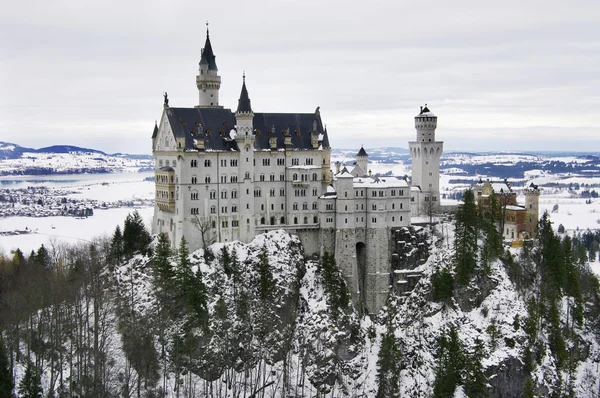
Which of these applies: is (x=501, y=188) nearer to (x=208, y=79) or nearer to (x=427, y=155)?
(x=427, y=155)

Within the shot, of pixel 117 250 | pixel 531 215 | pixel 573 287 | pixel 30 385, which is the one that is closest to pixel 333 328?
pixel 117 250

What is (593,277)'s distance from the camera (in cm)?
11300

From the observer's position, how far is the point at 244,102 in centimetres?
10344

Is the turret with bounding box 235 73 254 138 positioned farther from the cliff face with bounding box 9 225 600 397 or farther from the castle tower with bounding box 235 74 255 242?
the cliff face with bounding box 9 225 600 397

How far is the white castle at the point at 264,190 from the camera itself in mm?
100875

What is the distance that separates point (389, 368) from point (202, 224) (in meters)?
31.5

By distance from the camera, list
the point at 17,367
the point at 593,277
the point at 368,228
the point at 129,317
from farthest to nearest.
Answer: the point at 593,277, the point at 368,228, the point at 129,317, the point at 17,367

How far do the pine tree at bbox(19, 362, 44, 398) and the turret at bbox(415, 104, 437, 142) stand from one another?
220 ft

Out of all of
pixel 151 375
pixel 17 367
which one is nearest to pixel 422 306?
pixel 151 375

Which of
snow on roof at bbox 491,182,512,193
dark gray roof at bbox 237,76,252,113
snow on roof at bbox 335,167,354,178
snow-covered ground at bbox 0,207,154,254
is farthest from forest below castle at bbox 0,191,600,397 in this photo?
snow-covered ground at bbox 0,207,154,254

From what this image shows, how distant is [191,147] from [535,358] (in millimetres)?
53993

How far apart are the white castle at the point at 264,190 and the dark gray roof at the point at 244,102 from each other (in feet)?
0.46

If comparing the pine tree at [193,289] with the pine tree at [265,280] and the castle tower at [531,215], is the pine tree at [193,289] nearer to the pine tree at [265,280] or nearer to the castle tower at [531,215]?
the pine tree at [265,280]

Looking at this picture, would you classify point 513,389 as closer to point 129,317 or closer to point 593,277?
point 593,277
